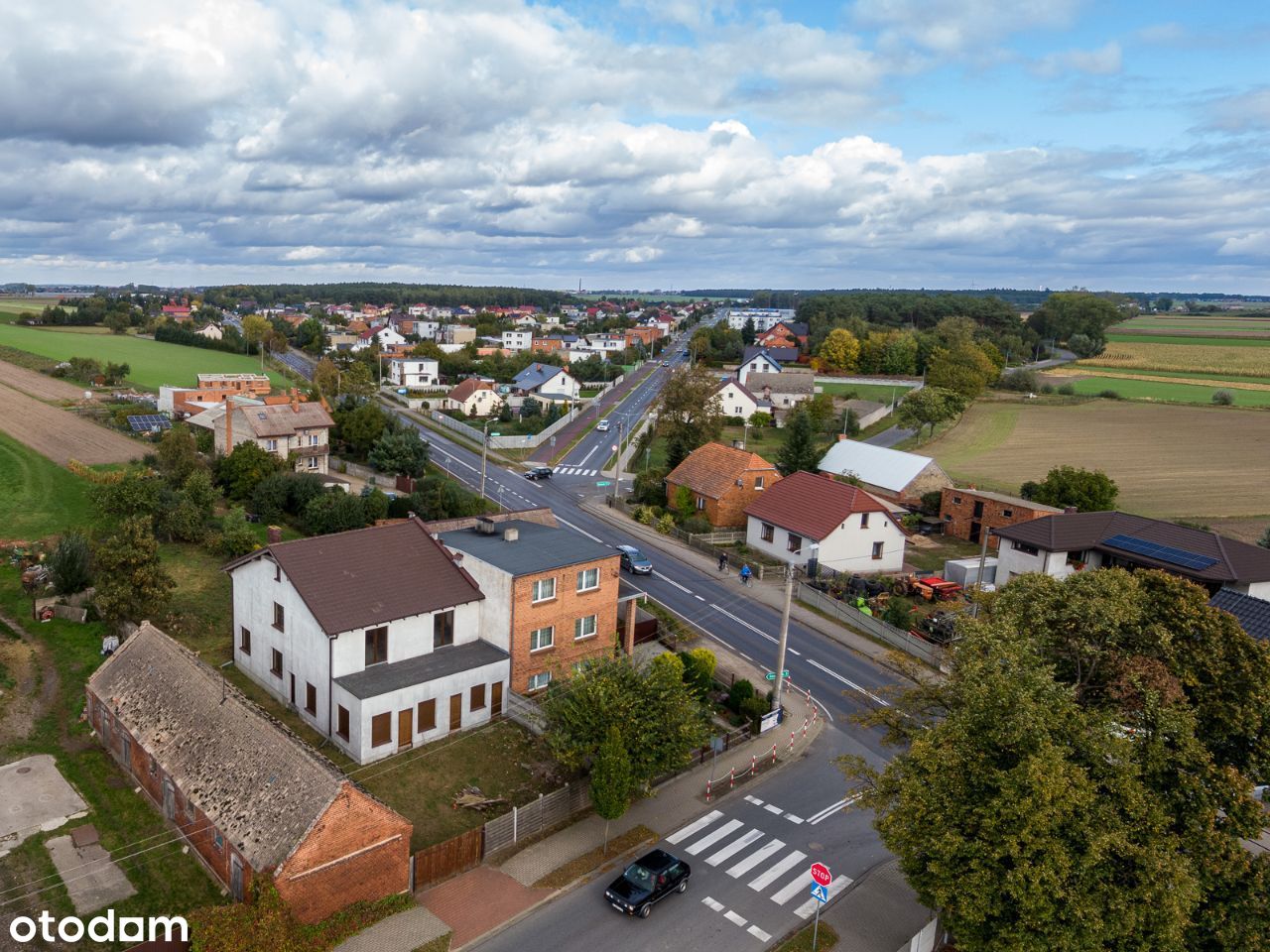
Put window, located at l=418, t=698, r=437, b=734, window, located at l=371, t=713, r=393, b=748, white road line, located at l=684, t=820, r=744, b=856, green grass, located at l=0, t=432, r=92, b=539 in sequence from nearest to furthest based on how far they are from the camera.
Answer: white road line, located at l=684, t=820, r=744, b=856, window, located at l=371, t=713, r=393, b=748, window, located at l=418, t=698, r=437, b=734, green grass, located at l=0, t=432, r=92, b=539

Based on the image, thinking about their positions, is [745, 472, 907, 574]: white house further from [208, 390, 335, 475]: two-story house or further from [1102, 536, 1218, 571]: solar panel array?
[208, 390, 335, 475]: two-story house

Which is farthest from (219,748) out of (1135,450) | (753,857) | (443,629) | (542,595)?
(1135,450)

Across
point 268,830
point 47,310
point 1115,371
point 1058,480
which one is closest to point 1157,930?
point 268,830

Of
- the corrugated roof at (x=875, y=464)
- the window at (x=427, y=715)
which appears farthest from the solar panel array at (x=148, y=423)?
the window at (x=427, y=715)

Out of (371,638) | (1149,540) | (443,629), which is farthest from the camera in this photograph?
(1149,540)

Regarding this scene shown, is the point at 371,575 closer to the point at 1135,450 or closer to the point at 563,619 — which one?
the point at 563,619

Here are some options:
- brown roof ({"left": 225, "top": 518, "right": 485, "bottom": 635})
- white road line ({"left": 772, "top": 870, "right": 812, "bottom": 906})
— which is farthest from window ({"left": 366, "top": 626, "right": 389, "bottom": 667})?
white road line ({"left": 772, "top": 870, "right": 812, "bottom": 906})
